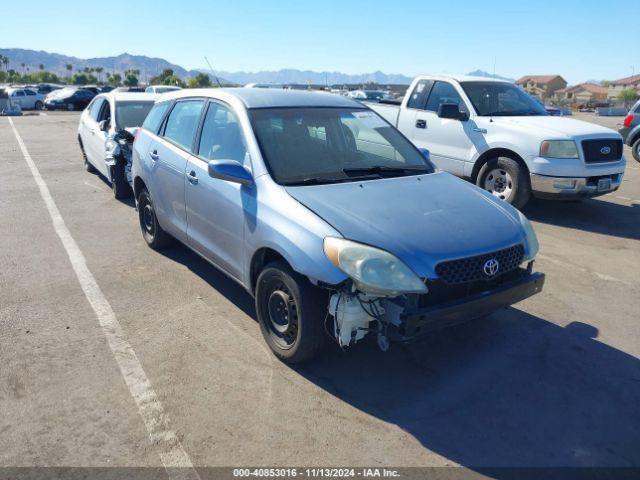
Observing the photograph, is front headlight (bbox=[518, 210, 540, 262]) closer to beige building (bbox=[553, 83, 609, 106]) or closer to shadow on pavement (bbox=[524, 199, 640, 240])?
shadow on pavement (bbox=[524, 199, 640, 240])

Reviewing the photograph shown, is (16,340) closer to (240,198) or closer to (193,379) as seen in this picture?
(193,379)

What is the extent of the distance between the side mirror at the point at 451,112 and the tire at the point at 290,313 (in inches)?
203

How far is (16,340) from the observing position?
153 inches

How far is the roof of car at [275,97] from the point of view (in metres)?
4.28

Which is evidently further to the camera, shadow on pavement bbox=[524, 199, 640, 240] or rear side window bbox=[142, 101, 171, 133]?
shadow on pavement bbox=[524, 199, 640, 240]

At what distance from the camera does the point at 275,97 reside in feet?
14.8

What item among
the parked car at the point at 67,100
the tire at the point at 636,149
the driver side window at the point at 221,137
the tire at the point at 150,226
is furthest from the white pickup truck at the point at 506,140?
the parked car at the point at 67,100

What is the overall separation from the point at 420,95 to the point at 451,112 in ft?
3.59

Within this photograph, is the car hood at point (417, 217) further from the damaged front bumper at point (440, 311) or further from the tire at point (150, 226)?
the tire at point (150, 226)

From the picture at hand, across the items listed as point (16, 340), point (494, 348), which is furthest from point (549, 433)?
point (16, 340)

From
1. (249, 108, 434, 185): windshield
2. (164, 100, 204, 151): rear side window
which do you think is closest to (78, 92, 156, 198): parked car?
(164, 100, 204, 151): rear side window

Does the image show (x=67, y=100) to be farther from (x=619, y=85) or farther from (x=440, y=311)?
(x=619, y=85)

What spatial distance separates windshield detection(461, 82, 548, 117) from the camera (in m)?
7.92

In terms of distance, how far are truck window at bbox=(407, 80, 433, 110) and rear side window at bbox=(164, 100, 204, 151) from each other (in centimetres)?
473
